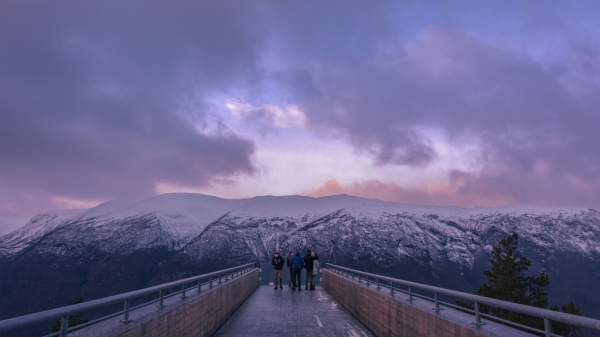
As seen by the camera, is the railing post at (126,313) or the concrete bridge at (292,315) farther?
the railing post at (126,313)

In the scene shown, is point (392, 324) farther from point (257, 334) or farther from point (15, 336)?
point (15, 336)

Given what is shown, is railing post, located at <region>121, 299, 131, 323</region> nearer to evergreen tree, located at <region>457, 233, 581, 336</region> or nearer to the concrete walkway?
the concrete walkway

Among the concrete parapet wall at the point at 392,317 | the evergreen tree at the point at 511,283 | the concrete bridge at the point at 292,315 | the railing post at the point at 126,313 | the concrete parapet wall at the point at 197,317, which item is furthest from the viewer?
the evergreen tree at the point at 511,283

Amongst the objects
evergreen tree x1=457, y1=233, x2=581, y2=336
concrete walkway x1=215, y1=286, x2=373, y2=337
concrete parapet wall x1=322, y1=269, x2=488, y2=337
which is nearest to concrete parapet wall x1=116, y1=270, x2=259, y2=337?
concrete walkway x1=215, y1=286, x2=373, y2=337

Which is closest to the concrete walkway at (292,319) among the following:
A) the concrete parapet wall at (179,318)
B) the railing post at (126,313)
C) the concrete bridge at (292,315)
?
the concrete bridge at (292,315)

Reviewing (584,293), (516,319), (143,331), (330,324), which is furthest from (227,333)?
(584,293)

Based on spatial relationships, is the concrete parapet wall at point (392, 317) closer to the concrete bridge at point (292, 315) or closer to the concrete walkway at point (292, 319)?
the concrete bridge at point (292, 315)

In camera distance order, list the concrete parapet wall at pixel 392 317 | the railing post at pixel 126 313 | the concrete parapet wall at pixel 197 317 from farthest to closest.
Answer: the concrete parapet wall at pixel 392 317
the concrete parapet wall at pixel 197 317
the railing post at pixel 126 313

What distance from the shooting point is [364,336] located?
33.6 ft

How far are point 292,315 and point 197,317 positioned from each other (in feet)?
16.3

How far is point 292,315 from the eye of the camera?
518 inches

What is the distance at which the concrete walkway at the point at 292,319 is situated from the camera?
10.6m

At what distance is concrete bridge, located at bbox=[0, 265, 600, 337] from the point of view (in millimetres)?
5462

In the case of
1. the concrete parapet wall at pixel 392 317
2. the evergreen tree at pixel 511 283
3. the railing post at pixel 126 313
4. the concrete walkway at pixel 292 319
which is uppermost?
the railing post at pixel 126 313
